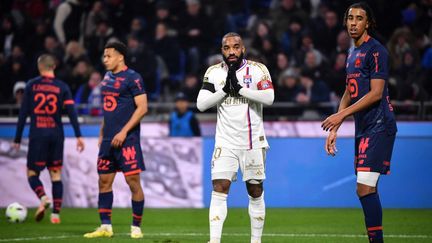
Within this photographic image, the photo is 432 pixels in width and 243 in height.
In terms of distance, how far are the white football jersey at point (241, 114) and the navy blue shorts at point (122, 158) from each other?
2.09m

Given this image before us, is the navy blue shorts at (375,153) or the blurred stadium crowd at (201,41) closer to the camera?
the navy blue shorts at (375,153)

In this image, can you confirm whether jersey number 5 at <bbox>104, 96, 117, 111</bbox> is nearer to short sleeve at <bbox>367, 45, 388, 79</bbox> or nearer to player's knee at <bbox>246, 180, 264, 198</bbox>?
player's knee at <bbox>246, 180, 264, 198</bbox>

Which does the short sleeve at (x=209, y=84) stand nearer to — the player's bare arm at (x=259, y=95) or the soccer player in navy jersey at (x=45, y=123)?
the player's bare arm at (x=259, y=95)

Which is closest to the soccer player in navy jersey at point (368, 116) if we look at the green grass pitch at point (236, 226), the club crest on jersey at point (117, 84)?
the green grass pitch at point (236, 226)

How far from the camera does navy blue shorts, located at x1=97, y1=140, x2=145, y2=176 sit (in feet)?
34.9

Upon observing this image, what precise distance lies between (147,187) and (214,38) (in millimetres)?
5128

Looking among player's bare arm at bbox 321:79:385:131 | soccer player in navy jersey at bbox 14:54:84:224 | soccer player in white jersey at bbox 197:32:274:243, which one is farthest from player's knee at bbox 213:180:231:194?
soccer player in navy jersey at bbox 14:54:84:224

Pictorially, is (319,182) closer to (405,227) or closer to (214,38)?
(405,227)

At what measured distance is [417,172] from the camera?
15.0 meters

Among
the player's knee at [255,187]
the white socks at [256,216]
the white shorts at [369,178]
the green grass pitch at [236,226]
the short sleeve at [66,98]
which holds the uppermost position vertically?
the short sleeve at [66,98]

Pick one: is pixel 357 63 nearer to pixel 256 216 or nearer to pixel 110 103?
pixel 256 216

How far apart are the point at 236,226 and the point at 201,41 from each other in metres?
8.02

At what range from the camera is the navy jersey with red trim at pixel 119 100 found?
35.1 feet

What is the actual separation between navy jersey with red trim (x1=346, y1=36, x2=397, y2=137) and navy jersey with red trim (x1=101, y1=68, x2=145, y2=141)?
3.45 meters
